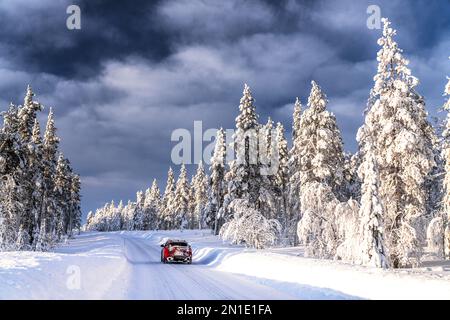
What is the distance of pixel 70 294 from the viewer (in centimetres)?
1150

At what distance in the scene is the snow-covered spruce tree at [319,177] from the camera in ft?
109

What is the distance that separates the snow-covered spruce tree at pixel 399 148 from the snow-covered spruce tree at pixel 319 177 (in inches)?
275

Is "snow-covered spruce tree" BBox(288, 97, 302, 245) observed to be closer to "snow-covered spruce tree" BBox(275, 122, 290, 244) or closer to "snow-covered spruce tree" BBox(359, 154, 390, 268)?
"snow-covered spruce tree" BBox(275, 122, 290, 244)

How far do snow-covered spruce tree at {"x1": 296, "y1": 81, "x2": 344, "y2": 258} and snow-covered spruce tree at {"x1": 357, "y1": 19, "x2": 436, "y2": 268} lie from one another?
699 cm

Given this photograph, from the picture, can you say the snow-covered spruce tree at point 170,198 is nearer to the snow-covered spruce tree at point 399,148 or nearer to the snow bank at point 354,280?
the snow-covered spruce tree at point 399,148

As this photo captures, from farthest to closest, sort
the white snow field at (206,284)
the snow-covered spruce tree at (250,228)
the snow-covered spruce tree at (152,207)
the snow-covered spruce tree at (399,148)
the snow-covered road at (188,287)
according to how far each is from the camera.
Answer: the snow-covered spruce tree at (152,207) → the snow-covered spruce tree at (250,228) → the snow-covered spruce tree at (399,148) → the snow-covered road at (188,287) → the white snow field at (206,284)

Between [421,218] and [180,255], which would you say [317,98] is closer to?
[421,218]

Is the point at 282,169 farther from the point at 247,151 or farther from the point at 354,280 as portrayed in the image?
the point at 354,280

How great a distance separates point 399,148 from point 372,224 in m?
5.82

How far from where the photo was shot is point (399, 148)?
25.5 metres

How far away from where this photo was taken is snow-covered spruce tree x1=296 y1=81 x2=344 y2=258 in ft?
109

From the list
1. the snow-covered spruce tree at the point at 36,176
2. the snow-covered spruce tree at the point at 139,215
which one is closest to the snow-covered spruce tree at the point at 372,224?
the snow-covered spruce tree at the point at 36,176

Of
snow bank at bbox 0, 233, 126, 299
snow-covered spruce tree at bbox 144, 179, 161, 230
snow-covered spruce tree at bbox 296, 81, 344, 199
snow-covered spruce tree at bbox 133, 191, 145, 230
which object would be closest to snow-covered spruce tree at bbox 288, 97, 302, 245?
snow-covered spruce tree at bbox 296, 81, 344, 199
